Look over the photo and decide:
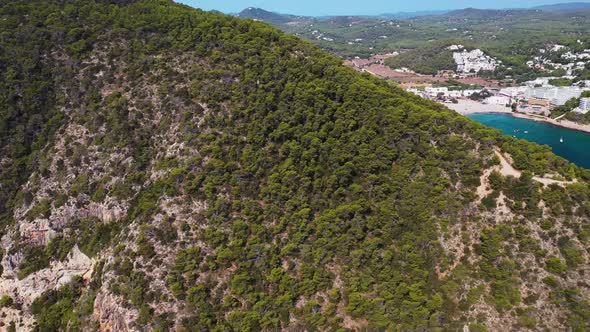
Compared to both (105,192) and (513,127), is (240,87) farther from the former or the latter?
(513,127)

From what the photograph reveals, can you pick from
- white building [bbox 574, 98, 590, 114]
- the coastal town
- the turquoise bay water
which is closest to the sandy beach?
the coastal town

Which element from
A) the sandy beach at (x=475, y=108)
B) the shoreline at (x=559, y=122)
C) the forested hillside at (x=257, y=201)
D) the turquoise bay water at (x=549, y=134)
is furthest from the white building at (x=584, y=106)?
the forested hillside at (x=257, y=201)

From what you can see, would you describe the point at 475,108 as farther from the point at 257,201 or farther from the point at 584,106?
the point at 257,201

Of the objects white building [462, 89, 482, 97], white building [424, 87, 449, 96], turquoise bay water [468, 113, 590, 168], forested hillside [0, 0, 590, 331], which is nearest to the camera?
forested hillside [0, 0, 590, 331]

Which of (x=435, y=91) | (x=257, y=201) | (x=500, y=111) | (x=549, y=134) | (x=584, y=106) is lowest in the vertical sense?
(x=549, y=134)

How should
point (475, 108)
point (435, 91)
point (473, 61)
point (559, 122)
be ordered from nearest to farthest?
point (559, 122), point (475, 108), point (435, 91), point (473, 61)

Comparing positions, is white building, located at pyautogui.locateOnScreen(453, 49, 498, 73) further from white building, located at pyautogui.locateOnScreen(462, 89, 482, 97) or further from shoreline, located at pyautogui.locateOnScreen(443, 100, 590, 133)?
shoreline, located at pyautogui.locateOnScreen(443, 100, 590, 133)

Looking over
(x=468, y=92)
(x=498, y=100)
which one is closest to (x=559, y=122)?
(x=498, y=100)
